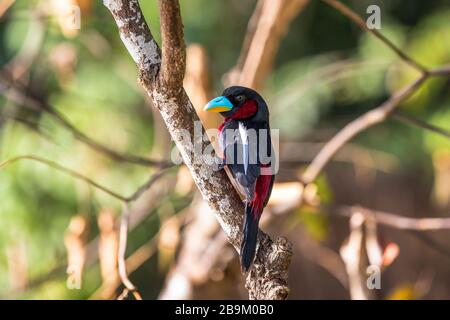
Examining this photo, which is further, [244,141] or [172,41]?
[244,141]

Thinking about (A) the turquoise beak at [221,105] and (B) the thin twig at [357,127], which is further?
(B) the thin twig at [357,127]

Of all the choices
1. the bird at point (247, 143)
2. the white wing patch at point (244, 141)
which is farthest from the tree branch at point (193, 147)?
the white wing patch at point (244, 141)

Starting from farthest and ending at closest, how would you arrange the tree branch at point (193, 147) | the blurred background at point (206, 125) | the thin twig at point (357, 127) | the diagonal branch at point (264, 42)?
the blurred background at point (206, 125) → the diagonal branch at point (264, 42) → the thin twig at point (357, 127) → the tree branch at point (193, 147)

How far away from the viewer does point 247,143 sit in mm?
2934

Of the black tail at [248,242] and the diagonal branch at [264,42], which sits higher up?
the diagonal branch at [264,42]

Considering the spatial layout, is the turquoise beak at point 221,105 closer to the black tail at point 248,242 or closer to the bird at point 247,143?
the bird at point 247,143

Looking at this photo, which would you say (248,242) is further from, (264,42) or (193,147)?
(264,42)

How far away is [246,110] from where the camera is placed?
9.97 ft

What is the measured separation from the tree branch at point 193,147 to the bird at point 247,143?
0.69 ft

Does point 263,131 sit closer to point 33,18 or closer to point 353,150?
point 33,18

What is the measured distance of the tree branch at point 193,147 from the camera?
2338 mm

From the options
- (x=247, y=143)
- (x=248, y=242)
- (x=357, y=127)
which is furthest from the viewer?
(x=357, y=127)

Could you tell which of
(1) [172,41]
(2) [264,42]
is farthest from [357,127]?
(1) [172,41]

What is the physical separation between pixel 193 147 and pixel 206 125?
1941 millimetres
